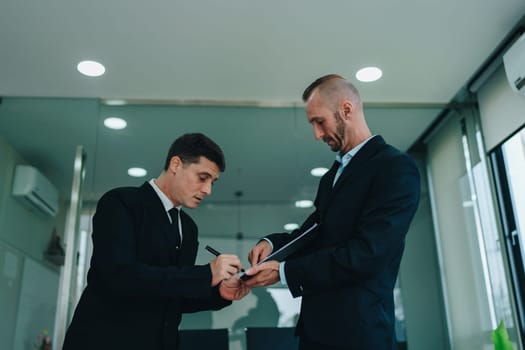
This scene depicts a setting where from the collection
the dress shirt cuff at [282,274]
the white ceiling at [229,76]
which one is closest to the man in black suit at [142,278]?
the dress shirt cuff at [282,274]

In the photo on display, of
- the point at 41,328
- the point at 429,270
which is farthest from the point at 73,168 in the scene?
the point at 429,270

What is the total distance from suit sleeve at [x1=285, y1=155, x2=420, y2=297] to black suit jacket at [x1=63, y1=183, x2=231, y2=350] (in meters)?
0.33

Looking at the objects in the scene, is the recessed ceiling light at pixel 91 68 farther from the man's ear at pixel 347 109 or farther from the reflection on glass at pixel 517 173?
the reflection on glass at pixel 517 173

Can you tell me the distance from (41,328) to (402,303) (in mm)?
2085

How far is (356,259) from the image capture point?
4.43 feet

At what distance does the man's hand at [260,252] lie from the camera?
1.80 meters

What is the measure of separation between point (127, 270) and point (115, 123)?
7.20 ft

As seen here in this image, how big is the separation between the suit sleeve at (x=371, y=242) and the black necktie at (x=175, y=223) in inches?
16.6

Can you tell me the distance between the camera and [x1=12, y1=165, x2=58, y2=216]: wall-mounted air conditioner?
328 cm

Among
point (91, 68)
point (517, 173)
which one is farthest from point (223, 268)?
point (517, 173)

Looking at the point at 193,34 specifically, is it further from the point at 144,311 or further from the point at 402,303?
the point at 402,303

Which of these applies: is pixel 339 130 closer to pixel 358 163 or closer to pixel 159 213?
pixel 358 163

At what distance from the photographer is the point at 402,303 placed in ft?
10.6

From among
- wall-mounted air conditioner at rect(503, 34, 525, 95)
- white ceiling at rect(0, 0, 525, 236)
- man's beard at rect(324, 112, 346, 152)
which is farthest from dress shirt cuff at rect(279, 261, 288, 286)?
wall-mounted air conditioner at rect(503, 34, 525, 95)
